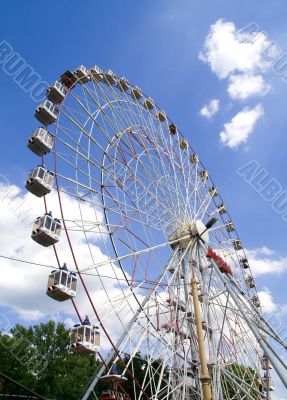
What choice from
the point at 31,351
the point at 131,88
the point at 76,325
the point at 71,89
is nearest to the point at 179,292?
the point at 76,325

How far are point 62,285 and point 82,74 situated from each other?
9701 mm

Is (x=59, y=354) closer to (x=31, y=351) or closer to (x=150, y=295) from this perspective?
(x=31, y=351)

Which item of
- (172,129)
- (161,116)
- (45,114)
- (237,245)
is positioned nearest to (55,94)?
(45,114)

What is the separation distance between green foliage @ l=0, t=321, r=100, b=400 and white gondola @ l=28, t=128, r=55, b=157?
66.0 feet

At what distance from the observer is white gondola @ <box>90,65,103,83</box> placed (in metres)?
17.6

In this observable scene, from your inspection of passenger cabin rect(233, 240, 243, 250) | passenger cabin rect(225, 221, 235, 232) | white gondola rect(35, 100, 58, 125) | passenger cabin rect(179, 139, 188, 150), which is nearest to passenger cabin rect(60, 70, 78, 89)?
white gondola rect(35, 100, 58, 125)

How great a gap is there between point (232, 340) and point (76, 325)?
372 inches

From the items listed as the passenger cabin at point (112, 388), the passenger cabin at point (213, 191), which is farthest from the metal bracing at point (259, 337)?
the passenger cabin at point (213, 191)

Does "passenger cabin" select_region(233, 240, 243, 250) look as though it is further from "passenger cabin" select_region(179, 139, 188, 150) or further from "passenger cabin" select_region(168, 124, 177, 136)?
"passenger cabin" select_region(168, 124, 177, 136)

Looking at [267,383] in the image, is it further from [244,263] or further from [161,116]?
[161,116]

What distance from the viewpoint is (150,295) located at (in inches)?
586

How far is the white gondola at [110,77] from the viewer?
18453 mm

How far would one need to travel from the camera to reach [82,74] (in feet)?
55.8

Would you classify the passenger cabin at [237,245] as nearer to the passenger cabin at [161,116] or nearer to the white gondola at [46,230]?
the passenger cabin at [161,116]
